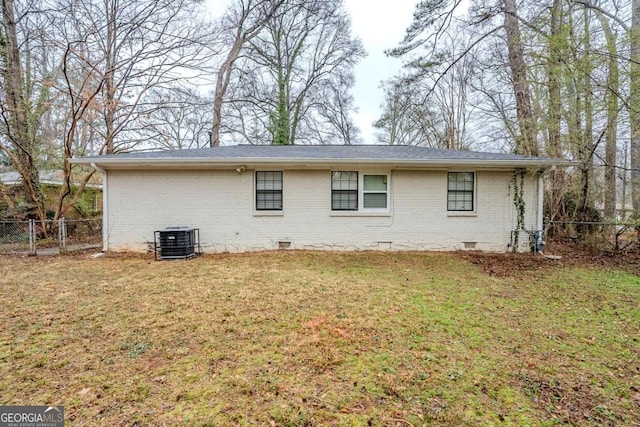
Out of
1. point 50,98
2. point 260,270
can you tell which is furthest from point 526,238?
point 50,98

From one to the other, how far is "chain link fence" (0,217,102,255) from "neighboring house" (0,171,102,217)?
822 millimetres

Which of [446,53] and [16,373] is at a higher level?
[446,53]

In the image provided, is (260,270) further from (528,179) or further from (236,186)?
(528,179)

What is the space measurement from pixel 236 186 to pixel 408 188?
4577mm

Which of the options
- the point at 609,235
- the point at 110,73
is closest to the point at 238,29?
the point at 110,73

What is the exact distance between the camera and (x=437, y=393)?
220 centimetres

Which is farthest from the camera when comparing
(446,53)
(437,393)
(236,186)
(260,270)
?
(446,53)

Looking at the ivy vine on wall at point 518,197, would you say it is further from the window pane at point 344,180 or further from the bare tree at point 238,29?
the bare tree at point 238,29

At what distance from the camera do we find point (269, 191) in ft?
25.6

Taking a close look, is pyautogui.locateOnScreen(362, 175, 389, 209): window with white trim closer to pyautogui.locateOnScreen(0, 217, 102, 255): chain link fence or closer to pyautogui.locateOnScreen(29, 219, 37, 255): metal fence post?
pyautogui.locateOnScreen(0, 217, 102, 255): chain link fence

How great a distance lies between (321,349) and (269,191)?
5486 millimetres

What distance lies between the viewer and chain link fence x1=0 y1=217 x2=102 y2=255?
7.60m

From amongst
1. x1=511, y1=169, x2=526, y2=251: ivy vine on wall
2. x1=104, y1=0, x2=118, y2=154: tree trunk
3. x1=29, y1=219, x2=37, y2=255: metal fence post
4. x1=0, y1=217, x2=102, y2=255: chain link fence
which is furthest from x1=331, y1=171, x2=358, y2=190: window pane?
x1=104, y1=0, x2=118, y2=154: tree trunk

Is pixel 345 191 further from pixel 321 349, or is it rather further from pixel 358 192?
pixel 321 349
